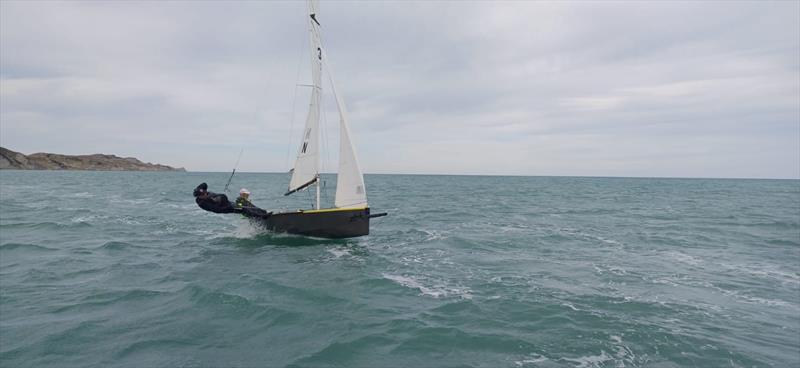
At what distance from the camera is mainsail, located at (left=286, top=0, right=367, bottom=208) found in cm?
1719

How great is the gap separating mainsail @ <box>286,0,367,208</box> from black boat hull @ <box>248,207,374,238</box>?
1.38 ft

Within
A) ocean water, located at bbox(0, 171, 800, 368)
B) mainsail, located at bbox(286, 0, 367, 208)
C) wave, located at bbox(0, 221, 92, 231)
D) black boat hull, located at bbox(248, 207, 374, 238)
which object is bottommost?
ocean water, located at bbox(0, 171, 800, 368)

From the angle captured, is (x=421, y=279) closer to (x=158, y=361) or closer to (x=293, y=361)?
(x=293, y=361)

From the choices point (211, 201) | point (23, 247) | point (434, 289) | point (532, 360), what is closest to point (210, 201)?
point (211, 201)

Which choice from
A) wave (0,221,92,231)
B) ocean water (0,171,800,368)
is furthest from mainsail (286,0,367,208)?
wave (0,221,92,231)

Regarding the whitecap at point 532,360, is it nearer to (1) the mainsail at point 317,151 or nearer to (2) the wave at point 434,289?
(2) the wave at point 434,289

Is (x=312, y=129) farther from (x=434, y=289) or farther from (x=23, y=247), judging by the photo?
(x=23, y=247)

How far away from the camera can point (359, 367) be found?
7.15 metres

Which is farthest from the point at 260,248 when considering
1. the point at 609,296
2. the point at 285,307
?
the point at 609,296

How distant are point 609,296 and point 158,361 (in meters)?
10.8

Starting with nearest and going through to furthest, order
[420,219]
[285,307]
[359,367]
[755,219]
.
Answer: [359,367], [285,307], [420,219], [755,219]

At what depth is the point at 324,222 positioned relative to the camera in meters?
17.7

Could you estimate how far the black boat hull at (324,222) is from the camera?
17.4 m

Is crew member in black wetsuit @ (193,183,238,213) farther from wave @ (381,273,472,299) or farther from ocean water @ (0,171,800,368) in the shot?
wave @ (381,273,472,299)
